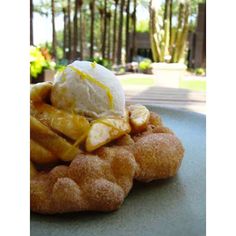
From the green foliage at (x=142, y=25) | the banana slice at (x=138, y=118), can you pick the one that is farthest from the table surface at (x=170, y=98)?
the green foliage at (x=142, y=25)

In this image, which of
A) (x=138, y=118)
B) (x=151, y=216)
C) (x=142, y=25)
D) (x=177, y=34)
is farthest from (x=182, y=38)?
(x=142, y=25)

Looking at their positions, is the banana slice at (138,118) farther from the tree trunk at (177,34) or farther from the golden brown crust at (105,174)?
the tree trunk at (177,34)

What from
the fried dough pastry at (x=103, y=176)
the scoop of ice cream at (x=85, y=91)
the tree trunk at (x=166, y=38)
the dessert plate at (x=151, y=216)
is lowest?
the dessert plate at (x=151, y=216)

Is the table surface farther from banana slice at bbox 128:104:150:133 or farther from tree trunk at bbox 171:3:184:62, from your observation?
tree trunk at bbox 171:3:184:62

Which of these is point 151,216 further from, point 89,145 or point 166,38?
point 166,38

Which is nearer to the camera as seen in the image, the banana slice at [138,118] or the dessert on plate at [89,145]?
the dessert on plate at [89,145]
